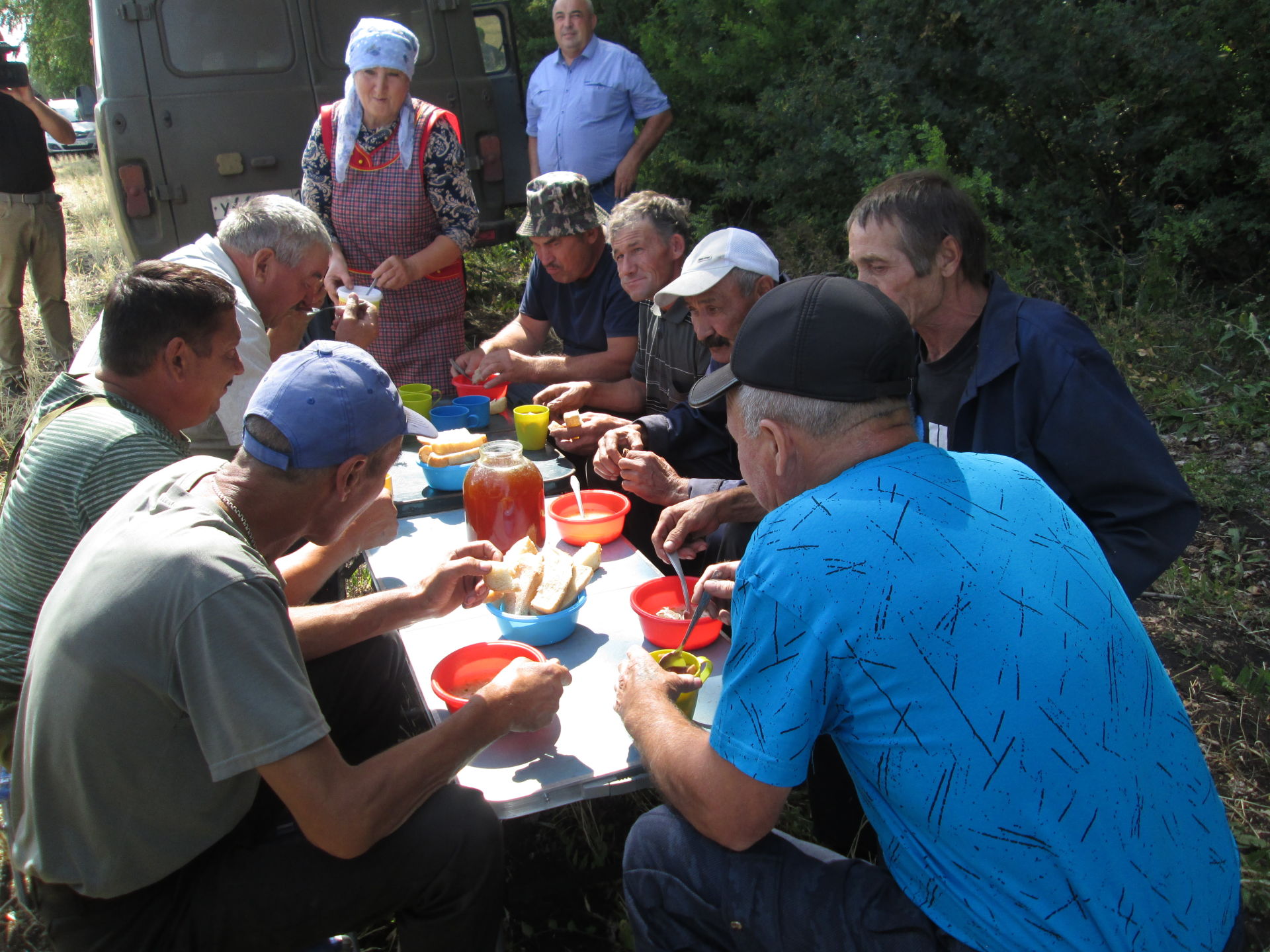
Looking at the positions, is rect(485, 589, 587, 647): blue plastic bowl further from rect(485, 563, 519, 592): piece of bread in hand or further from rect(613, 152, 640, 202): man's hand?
rect(613, 152, 640, 202): man's hand

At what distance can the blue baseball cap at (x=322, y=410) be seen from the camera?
5.26 ft

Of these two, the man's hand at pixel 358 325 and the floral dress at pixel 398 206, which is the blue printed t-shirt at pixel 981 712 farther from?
the floral dress at pixel 398 206

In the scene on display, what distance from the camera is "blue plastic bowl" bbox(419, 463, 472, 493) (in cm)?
273

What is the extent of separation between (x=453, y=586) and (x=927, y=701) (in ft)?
3.64

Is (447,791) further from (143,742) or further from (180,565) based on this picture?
(180,565)

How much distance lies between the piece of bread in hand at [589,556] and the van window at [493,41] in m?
5.03

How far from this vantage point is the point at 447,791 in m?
1.66

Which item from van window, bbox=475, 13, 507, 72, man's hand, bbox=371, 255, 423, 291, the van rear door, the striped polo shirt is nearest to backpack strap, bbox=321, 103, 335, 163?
man's hand, bbox=371, 255, 423, 291

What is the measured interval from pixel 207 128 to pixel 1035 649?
564 cm

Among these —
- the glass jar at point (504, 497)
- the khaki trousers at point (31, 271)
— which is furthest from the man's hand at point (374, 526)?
the khaki trousers at point (31, 271)

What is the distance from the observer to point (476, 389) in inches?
149

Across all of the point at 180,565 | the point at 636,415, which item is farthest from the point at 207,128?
the point at 180,565

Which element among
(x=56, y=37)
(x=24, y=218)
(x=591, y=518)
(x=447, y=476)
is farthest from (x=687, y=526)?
(x=56, y=37)

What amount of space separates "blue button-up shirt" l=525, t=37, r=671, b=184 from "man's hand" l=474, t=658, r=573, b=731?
4.42 m
